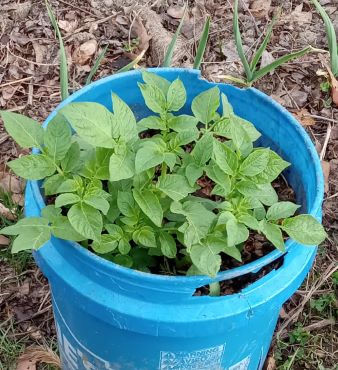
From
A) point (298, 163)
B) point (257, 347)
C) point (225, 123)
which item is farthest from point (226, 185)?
point (257, 347)

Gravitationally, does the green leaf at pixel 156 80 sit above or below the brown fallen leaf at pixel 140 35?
above

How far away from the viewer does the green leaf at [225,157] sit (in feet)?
3.85

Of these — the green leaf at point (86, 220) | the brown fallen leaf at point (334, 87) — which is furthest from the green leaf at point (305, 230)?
the brown fallen leaf at point (334, 87)

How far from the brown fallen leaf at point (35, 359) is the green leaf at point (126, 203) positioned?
2.60 ft

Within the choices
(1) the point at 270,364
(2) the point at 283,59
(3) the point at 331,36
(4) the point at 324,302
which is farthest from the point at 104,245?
(3) the point at 331,36

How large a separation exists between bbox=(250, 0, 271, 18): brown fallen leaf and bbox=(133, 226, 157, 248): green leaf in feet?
4.99

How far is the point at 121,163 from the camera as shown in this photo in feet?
3.82

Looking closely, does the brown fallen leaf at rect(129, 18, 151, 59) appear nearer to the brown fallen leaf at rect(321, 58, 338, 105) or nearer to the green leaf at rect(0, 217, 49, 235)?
the brown fallen leaf at rect(321, 58, 338, 105)

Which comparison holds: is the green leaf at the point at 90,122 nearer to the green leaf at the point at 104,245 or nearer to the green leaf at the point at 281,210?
the green leaf at the point at 104,245

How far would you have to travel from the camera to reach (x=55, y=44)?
2.43 meters

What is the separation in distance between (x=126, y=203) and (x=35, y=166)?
171 mm

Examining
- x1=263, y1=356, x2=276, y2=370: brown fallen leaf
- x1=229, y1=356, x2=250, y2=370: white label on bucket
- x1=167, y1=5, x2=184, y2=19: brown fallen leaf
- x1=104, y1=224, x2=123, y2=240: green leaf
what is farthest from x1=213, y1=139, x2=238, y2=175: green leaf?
x1=167, y1=5, x2=184, y2=19: brown fallen leaf

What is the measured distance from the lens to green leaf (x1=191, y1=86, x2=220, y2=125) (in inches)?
51.5

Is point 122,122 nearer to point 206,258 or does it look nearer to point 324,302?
point 206,258
